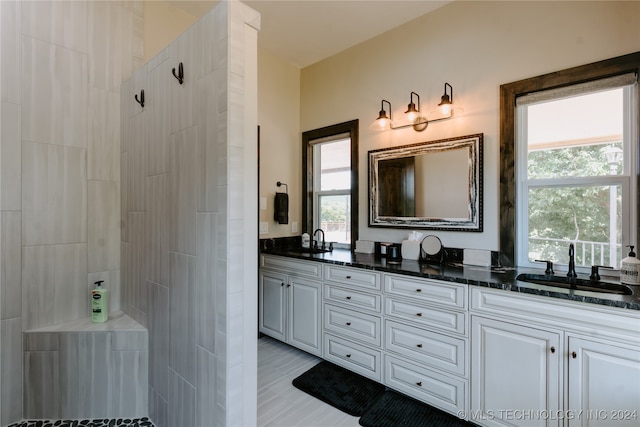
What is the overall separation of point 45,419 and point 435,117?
11.1 feet

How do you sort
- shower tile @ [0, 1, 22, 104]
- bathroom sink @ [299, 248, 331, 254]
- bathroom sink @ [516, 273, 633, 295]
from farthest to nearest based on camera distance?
1. bathroom sink @ [299, 248, 331, 254]
2. shower tile @ [0, 1, 22, 104]
3. bathroom sink @ [516, 273, 633, 295]

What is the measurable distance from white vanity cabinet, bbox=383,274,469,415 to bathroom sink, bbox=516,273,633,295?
0.48 meters

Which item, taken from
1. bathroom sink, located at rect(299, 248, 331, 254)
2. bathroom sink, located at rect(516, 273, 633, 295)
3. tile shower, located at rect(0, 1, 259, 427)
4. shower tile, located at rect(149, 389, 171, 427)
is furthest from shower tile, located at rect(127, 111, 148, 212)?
bathroom sink, located at rect(516, 273, 633, 295)

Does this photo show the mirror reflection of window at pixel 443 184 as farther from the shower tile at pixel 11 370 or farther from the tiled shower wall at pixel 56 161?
the shower tile at pixel 11 370

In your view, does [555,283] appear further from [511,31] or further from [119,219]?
[119,219]

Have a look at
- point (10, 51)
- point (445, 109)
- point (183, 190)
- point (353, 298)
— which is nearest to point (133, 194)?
point (183, 190)

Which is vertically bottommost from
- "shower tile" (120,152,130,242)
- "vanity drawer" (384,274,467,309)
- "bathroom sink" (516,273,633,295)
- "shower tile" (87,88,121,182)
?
"vanity drawer" (384,274,467,309)

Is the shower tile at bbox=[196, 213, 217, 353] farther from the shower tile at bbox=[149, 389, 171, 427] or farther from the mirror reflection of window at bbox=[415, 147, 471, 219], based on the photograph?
the mirror reflection of window at bbox=[415, 147, 471, 219]

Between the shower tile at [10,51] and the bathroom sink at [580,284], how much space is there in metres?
3.23

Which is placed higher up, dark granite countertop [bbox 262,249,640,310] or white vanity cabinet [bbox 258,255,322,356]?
dark granite countertop [bbox 262,249,640,310]

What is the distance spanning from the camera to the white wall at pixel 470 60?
76.1 inches

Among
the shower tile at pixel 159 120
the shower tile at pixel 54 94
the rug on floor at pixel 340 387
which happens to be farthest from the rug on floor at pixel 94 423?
the shower tile at pixel 54 94

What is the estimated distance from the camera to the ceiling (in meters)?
2.51

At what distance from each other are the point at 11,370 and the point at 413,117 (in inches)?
128
